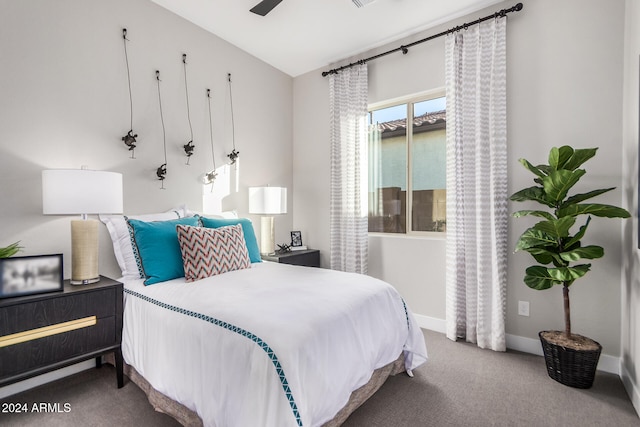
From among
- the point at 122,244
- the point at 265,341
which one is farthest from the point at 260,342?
the point at 122,244

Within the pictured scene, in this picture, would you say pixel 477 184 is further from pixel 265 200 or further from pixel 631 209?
pixel 265 200

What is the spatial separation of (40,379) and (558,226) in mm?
3571

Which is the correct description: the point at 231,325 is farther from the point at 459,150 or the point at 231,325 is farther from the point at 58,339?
the point at 459,150

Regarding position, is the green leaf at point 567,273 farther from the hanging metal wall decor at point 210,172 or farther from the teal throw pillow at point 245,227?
the hanging metal wall decor at point 210,172

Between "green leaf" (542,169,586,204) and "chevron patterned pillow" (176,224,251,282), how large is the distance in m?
2.23

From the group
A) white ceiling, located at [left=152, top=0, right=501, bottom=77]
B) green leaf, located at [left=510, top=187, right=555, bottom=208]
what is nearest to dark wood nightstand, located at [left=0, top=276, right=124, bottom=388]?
white ceiling, located at [left=152, top=0, right=501, bottom=77]

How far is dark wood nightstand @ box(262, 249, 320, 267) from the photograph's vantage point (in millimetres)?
3355

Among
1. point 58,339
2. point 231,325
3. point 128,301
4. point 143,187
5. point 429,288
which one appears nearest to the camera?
point 231,325

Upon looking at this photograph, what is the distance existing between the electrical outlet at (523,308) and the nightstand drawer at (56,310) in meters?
3.09

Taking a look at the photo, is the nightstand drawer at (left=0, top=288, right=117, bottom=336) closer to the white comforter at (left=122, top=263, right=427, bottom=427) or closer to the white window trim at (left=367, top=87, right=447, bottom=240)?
the white comforter at (left=122, top=263, right=427, bottom=427)

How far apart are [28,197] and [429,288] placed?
3.32m

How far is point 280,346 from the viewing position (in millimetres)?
1291

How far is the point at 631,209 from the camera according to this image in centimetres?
209

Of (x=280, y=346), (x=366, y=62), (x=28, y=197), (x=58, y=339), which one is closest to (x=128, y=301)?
(x=58, y=339)
